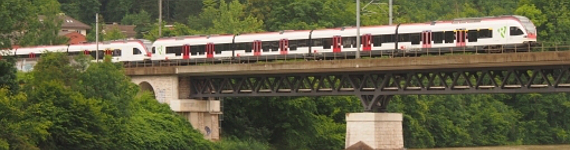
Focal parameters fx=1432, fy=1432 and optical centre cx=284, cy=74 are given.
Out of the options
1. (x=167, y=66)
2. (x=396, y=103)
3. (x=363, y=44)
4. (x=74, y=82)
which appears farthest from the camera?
(x=396, y=103)

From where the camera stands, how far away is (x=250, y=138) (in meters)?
97.3

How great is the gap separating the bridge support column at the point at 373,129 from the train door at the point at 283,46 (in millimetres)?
10930

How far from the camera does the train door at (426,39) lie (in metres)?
84.2

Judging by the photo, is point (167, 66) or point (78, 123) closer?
point (78, 123)

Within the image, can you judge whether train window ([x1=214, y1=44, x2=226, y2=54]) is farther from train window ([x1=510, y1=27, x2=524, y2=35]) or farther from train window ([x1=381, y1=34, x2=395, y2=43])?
train window ([x1=510, y1=27, x2=524, y2=35])

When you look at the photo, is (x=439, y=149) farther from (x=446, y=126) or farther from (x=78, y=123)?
(x=78, y=123)

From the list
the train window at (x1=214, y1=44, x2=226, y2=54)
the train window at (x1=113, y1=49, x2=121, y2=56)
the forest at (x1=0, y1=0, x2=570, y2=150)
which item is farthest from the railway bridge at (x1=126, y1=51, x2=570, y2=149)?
the train window at (x1=113, y1=49, x2=121, y2=56)

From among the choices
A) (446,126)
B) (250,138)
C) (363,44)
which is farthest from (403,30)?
(446,126)

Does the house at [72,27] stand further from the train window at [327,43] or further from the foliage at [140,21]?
the train window at [327,43]

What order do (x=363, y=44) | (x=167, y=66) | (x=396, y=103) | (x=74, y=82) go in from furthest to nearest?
(x=396, y=103) < (x=167, y=66) < (x=363, y=44) < (x=74, y=82)

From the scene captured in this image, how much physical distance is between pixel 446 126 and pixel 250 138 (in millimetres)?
36028

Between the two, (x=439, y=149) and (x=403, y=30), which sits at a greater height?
(x=403, y=30)

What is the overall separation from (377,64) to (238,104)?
22.4 metres

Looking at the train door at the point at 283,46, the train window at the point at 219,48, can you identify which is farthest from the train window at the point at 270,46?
the train window at the point at 219,48
